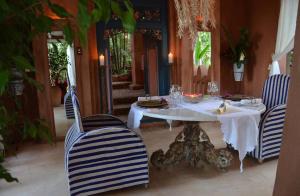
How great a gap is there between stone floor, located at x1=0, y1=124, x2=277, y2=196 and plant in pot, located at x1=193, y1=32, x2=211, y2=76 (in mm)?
1980

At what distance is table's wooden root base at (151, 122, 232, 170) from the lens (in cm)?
304

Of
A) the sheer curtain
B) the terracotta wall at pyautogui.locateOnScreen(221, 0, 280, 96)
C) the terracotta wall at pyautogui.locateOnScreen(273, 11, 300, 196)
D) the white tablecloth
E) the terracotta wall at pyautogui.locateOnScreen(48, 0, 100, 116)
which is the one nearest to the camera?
the terracotta wall at pyautogui.locateOnScreen(273, 11, 300, 196)

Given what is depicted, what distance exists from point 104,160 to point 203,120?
0.99m

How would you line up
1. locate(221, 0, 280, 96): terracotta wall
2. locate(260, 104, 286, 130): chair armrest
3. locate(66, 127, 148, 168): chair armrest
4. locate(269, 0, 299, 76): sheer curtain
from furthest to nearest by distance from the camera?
1. locate(221, 0, 280, 96): terracotta wall
2. locate(269, 0, 299, 76): sheer curtain
3. locate(260, 104, 286, 130): chair armrest
4. locate(66, 127, 148, 168): chair armrest

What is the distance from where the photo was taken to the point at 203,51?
4.91m

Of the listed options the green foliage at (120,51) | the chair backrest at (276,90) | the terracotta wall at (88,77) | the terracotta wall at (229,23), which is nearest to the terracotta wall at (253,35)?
the terracotta wall at (229,23)

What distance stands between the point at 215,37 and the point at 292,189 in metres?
4.50

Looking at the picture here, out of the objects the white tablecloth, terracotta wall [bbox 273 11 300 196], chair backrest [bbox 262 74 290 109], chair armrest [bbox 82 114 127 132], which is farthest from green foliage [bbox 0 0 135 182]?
chair backrest [bbox 262 74 290 109]

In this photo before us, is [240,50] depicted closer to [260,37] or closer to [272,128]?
[260,37]

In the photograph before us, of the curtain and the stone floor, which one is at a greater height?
the curtain

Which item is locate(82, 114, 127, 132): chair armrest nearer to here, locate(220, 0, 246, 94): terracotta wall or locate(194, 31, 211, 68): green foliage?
locate(194, 31, 211, 68): green foliage

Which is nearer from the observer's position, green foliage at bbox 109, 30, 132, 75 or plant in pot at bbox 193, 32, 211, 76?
green foliage at bbox 109, 30, 132, 75

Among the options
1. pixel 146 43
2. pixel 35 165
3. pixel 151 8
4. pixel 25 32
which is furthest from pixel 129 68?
pixel 25 32

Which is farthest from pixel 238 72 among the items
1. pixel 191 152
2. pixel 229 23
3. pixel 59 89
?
pixel 59 89
